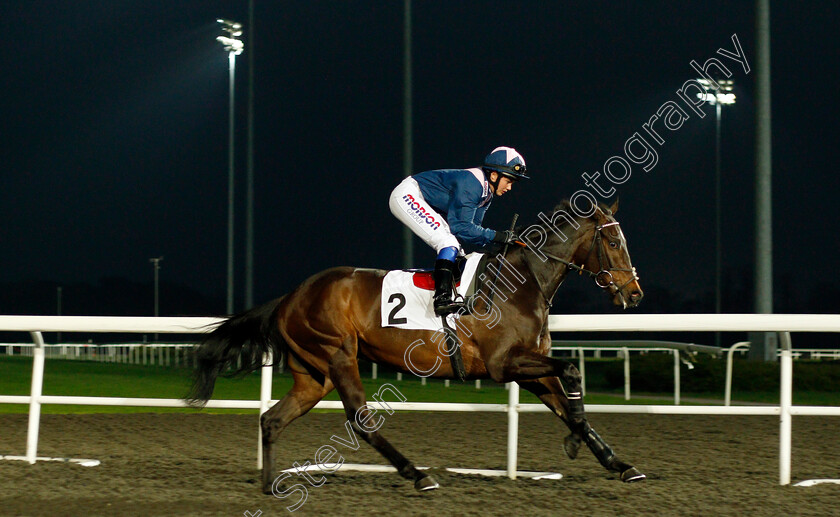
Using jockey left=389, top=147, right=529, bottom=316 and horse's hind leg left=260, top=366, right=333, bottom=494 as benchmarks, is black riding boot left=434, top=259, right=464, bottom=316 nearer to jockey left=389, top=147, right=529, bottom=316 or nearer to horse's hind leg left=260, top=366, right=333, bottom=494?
jockey left=389, top=147, right=529, bottom=316

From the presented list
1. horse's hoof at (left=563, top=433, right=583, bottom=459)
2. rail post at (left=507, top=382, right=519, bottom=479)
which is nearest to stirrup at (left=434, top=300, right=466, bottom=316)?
rail post at (left=507, top=382, right=519, bottom=479)

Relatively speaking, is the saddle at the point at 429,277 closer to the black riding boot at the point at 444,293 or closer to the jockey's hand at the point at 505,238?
the black riding boot at the point at 444,293

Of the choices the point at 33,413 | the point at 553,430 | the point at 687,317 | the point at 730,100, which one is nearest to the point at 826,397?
the point at 553,430

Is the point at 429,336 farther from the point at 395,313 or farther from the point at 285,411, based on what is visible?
the point at 285,411

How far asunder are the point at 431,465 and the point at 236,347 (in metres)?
1.37

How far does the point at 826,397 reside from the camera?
10578 millimetres

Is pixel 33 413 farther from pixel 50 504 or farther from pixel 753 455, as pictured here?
pixel 753 455

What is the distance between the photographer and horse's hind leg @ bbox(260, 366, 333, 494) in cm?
420

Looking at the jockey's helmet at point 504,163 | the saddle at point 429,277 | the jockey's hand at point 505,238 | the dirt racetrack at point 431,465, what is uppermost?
the jockey's helmet at point 504,163

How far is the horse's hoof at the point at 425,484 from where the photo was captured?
13.3 ft

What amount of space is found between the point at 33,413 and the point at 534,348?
2960 millimetres

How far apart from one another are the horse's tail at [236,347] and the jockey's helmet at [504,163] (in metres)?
1.38

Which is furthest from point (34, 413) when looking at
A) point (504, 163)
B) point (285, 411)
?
point (504, 163)

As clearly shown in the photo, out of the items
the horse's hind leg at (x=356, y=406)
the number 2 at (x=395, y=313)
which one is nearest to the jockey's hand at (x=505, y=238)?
the number 2 at (x=395, y=313)
